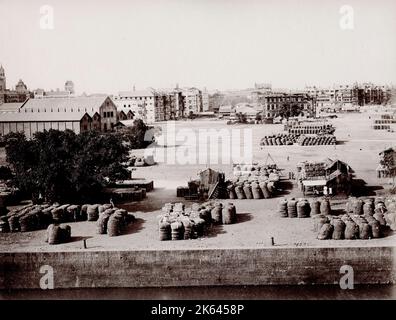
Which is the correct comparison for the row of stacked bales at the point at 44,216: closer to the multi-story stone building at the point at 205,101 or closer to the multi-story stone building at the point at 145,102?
the multi-story stone building at the point at 145,102

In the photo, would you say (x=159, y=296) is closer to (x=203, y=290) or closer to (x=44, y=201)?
(x=203, y=290)

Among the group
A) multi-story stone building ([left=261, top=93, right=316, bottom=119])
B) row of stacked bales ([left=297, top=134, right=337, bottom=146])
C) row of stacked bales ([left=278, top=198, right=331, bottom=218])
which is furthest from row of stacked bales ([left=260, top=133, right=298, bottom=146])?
multi-story stone building ([left=261, top=93, right=316, bottom=119])

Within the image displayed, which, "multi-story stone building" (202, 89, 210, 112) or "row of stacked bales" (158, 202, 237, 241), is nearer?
"row of stacked bales" (158, 202, 237, 241)

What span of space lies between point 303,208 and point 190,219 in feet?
19.5

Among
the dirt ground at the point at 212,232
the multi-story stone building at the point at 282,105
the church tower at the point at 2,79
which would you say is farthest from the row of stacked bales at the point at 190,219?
the multi-story stone building at the point at 282,105

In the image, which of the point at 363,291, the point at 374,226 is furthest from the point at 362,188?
the point at 363,291

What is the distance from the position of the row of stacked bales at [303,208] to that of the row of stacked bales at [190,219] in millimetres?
2583

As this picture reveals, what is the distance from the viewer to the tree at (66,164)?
2769 cm

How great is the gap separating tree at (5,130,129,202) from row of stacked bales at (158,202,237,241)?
468cm

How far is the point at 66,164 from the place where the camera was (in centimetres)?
2792

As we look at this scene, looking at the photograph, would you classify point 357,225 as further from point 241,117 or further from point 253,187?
point 241,117

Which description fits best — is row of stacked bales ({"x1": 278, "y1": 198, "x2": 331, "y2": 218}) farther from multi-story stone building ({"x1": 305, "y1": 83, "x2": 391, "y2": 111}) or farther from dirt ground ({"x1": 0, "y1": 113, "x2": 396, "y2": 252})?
multi-story stone building ({"x1": 305, "y1": 83, "x2": 391, "y2": 111})

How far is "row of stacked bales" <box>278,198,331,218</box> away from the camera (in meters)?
25.5
